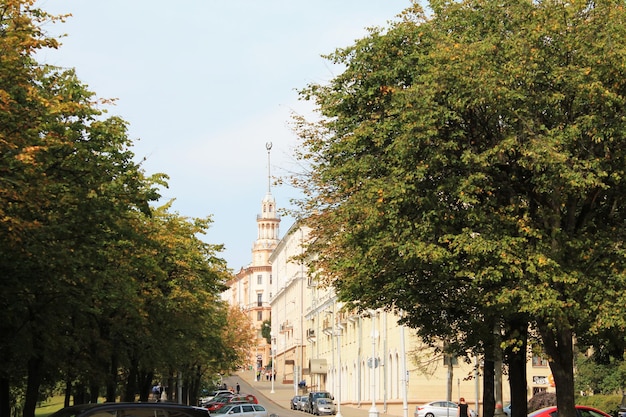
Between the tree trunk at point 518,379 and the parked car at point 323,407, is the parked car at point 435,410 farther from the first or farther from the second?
the tree trunk at point 518,379

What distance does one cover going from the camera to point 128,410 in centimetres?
1466

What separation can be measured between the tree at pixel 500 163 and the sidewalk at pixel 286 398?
29864 millimetres

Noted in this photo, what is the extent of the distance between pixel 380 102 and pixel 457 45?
400cm

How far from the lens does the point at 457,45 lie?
2133cm

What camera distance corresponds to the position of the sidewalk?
65188 millimetres

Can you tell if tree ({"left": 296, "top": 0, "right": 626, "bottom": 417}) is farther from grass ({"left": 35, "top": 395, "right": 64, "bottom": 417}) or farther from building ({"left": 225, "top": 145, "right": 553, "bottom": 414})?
grass ({"left": 35, "top": 395, "right": 64, "bottom": 417})

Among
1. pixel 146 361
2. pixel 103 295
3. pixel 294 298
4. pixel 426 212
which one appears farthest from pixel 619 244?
pixel 294 298

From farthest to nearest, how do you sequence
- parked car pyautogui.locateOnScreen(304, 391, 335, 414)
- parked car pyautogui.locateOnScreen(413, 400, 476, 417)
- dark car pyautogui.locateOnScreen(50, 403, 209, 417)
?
parked car pyautogui.locateOnScreen(304, 391, 335, 414) < parked car pyautogui.locateOnScreen(413, 400, 476, 417) < dark car pyautogui.locateOnScreen(50, 403, 209, 417)

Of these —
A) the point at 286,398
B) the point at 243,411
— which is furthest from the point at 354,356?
the point at 243,411

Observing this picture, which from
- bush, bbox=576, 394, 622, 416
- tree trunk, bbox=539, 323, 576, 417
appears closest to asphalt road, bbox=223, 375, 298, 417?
bush, bbox=576, 394, 622, 416

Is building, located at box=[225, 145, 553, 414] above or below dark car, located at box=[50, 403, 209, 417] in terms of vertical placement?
above

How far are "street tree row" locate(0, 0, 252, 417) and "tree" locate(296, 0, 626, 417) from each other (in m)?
6.23

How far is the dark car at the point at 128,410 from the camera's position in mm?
14430

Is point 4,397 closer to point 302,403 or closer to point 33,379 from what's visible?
point 33,379
